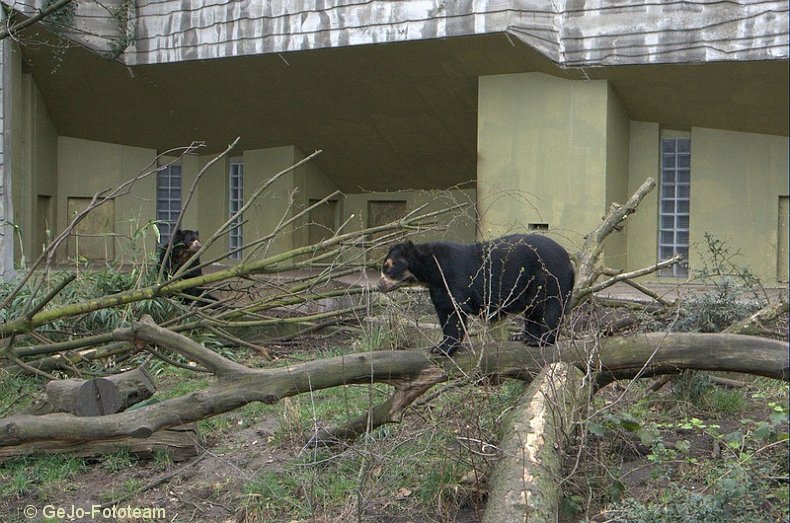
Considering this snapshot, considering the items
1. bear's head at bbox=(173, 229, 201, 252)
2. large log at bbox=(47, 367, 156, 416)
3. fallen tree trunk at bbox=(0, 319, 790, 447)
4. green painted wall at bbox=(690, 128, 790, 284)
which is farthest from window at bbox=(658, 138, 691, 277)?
large log at bbox=(47, 367, 156, 416)

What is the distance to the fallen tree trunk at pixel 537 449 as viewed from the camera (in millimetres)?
3877

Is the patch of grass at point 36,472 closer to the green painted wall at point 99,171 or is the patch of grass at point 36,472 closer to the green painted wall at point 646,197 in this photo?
the green painted wall at point 646,197

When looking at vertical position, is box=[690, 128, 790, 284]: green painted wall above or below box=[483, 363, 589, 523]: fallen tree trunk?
above

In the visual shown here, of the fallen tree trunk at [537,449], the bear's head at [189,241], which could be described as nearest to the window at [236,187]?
the bear's head at [189,241]

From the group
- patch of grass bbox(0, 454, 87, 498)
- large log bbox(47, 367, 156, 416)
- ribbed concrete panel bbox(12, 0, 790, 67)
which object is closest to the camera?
patch of grass bbox(0, 454, 87, 498)

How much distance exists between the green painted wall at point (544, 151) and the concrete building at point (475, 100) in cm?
2

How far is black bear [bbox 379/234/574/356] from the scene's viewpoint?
18.0 ft

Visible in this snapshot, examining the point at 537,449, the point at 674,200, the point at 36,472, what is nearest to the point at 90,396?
the point at 36,472

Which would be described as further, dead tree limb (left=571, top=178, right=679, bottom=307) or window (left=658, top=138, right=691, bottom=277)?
window (left=658, top=138, right=691, bottom=277)

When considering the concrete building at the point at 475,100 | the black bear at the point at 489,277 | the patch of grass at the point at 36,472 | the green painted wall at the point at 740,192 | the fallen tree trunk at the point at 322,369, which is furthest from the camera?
the green painted wall at the point at 740,192

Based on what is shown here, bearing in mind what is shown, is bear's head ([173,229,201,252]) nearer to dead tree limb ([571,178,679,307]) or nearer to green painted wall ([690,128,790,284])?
dead tree limb ([571,178,679,307])

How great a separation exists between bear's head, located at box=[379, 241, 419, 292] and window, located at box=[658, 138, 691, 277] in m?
7.21

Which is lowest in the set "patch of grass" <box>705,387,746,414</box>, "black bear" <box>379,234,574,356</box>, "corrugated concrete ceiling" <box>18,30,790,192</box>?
"patch of grass" <box>705,387,746,414</box>

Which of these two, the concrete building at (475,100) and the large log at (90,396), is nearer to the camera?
the large log at (90,396)
